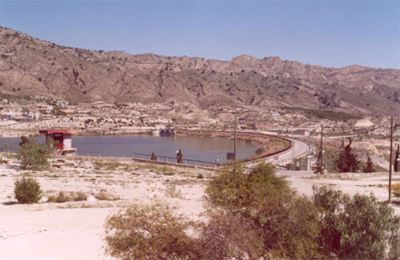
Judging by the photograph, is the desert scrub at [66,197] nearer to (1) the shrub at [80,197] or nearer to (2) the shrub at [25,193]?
(1) the shrub at [80,197]

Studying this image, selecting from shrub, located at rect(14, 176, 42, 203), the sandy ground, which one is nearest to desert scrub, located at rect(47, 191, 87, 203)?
the sandy ground

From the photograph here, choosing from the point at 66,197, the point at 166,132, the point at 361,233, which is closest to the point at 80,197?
the point at 66,197

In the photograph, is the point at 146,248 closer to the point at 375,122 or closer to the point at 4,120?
the point at 4,120

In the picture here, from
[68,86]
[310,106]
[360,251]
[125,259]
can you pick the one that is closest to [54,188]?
[125,259]

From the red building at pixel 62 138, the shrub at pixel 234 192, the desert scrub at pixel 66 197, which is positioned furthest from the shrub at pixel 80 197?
the red building at pixel 62 138

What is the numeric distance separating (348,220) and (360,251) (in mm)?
762

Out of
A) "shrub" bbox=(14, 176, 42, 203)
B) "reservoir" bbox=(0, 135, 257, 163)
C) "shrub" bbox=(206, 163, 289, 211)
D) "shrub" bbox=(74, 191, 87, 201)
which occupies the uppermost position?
"shrub" bbox=(206, 163, 289, 211)

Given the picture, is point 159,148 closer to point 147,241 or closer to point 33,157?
point 33,157

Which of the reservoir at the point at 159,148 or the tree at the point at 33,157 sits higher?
the tree at the point at 33,157

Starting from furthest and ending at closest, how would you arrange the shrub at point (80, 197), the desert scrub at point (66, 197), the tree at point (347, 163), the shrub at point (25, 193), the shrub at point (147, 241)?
the tree at point (347, 163) < the shrub at point (80, 197) < the desert scrub at point (66, 197) < the shrub at point (25, 193) < the shrub at point (147, 241)

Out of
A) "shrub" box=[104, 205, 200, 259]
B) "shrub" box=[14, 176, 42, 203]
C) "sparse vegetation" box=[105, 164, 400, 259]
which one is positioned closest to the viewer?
"shrub" box=[104, 205, 200, 259]

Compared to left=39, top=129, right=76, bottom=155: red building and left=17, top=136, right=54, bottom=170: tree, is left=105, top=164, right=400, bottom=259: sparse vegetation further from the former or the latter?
left=39, top=129, right=76, bottom=155: red building

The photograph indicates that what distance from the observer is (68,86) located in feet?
455

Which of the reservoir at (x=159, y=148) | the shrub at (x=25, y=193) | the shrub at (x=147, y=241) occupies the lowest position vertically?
the reservoir at (x=159, y=148)
